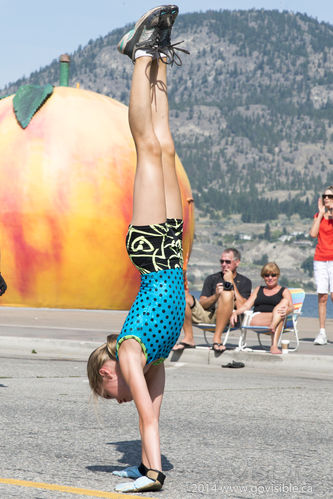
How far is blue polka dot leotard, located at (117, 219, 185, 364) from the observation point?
15.4 ft

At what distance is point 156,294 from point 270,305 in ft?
23.8

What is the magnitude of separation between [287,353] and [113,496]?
7.01 m

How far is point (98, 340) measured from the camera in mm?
13242

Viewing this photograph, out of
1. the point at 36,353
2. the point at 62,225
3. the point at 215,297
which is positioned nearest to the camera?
the point at 215,297

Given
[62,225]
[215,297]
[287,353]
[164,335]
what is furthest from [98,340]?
[164,335]

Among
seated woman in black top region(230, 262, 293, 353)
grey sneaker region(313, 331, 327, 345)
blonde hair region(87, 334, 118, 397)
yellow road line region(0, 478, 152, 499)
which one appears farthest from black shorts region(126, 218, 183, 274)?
grey sneaker region(313, 331, 327, 345)

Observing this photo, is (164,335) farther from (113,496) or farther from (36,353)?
(36,353)

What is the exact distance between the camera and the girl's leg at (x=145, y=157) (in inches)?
190

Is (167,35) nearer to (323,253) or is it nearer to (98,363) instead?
(98,363)

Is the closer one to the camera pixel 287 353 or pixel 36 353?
pixel 287 353

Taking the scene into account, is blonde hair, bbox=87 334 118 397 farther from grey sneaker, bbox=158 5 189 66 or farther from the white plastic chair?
the white plastic chair

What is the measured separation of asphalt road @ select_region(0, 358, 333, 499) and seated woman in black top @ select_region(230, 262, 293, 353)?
5.73 feet

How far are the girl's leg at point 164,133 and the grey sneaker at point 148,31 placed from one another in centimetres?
11

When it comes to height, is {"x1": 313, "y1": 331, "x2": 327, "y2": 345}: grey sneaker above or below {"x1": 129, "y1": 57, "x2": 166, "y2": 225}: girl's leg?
below
